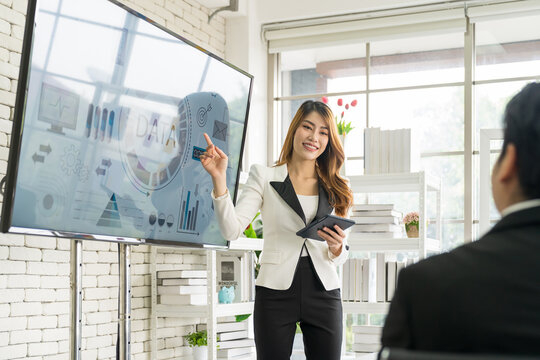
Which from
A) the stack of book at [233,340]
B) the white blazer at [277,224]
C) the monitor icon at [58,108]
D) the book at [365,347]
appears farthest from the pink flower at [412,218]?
the monitor icon at [58,108]

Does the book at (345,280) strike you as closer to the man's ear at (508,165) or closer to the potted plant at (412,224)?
the potted plant at (412,224)

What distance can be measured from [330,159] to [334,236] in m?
0.37

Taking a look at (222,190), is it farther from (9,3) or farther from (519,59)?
(519,59)

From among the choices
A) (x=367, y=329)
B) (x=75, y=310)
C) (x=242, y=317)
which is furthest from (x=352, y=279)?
(x=75, y=310)

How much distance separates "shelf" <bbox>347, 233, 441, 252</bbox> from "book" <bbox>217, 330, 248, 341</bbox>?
958 mm

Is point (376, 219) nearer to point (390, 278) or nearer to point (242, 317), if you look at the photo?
point (390, 278)

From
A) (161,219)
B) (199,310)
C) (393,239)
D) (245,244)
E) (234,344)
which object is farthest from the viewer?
(234,344)

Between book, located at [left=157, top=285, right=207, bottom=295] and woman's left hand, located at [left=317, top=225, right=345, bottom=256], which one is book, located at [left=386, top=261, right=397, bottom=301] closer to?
book, located at [left=157, top=285, right=207, bottom=295]

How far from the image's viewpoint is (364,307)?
4.52 meters

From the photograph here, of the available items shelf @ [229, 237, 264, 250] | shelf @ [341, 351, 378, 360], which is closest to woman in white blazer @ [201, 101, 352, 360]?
shelf @ [229, 237, 264, 250]

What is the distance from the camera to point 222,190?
2504 millimetres

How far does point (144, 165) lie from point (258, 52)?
3.12 metres

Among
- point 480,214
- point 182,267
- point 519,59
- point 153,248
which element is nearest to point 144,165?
point 153,248

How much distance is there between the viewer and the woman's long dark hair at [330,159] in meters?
2.76
